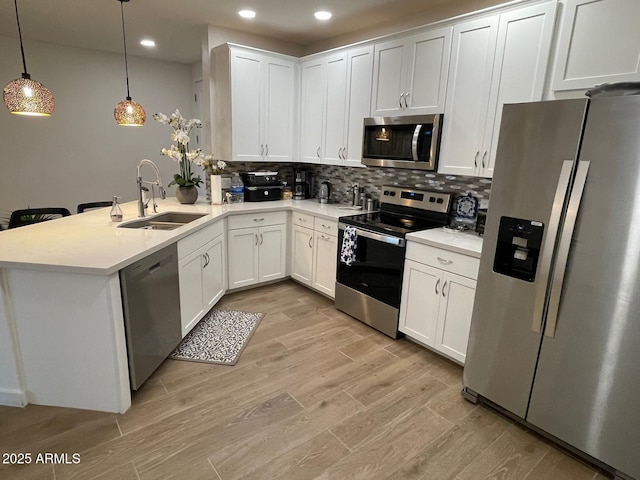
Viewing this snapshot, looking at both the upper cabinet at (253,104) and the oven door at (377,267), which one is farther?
the upper cabinet at (253,104)

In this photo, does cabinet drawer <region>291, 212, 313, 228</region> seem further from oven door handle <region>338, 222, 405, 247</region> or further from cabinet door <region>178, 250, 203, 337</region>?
cabinet door <region>178, 250, 203, 337</region>

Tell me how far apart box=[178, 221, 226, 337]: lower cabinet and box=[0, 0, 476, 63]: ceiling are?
1.98 m

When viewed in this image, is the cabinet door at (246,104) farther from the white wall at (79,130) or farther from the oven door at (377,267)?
the white wall at (79,130)

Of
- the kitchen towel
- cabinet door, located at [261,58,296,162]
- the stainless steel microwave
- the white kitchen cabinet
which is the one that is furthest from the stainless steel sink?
the stainless steel microwave

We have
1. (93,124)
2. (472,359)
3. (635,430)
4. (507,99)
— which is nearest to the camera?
(635,430)

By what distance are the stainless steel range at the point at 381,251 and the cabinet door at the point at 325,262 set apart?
0.11m

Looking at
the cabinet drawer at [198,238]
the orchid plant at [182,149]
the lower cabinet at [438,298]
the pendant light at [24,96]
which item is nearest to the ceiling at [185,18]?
the orchid plant at [182,149]

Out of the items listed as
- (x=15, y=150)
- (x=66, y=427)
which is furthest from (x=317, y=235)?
(x=15, y=150)

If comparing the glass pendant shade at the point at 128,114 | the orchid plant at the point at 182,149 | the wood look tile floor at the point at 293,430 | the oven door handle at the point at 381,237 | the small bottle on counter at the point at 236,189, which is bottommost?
the wood look tile floor at the point at 293,430

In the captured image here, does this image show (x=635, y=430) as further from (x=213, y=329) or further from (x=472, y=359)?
(x=213, y=329)

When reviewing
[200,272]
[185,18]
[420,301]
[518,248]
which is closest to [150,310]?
[200,272]

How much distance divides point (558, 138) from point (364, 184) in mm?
2240

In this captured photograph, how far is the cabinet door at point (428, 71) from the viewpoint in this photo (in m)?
2.64

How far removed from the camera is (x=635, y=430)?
63.1 inches
